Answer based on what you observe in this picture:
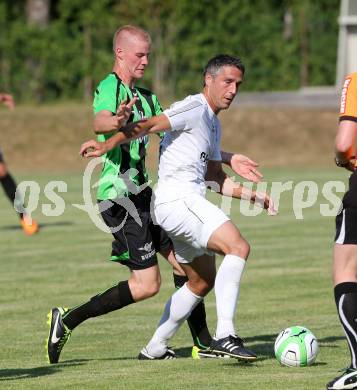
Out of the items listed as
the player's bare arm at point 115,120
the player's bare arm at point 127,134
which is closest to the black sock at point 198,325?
the player's bare arm at point 127,134

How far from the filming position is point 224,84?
320 inches

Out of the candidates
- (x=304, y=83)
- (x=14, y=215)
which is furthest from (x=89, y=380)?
(x=304, y=83)

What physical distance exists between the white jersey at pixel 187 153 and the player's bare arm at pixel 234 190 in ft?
1.00

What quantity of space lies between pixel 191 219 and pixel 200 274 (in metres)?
0.63

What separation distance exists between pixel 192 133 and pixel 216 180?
62 centimetres

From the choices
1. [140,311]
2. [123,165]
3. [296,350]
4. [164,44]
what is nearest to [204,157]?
[123,165]

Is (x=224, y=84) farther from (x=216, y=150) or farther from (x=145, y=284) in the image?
(x=145, y=284)

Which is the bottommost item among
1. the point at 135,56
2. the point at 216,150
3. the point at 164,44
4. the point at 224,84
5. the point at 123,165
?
the point at 123,165

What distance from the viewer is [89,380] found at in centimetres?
743

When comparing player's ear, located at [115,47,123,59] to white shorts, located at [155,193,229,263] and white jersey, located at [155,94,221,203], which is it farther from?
white shorts, located at [155,193,229,263]

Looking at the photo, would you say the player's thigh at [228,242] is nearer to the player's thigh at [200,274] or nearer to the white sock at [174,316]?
the player's thigh at [200,274]

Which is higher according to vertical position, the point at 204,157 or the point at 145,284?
the point at 204,157

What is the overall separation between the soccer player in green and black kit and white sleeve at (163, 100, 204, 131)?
0.62 m

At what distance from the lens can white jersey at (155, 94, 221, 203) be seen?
26.5ft
